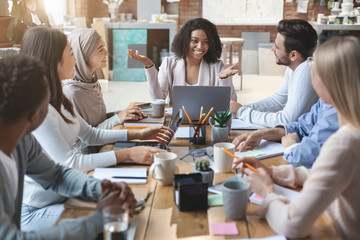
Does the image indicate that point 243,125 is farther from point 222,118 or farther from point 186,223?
point 186,223

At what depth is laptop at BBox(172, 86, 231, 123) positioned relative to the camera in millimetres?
2012

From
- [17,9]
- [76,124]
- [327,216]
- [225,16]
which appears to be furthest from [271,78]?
[327,216]

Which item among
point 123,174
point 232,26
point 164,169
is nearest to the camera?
point 164,169

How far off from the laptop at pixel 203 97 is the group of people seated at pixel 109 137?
206 millimetres

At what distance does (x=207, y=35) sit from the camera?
2768mm

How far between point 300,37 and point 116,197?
1.55 m

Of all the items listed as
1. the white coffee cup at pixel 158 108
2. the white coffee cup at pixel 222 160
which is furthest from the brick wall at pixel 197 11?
the white coffee cup at pixel 222 160

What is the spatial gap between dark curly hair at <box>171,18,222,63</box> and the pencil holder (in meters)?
1.08

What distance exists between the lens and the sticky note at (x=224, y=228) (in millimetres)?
1052

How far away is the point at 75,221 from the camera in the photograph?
1.02 meters

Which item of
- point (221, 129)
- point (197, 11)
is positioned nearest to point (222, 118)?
point (221, 129)

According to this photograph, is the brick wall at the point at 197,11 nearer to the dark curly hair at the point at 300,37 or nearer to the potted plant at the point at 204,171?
the dark curly hair at the point at 300,37

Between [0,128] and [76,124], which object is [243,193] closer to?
[0,128]

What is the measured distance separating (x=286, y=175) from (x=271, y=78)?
6.01 m
